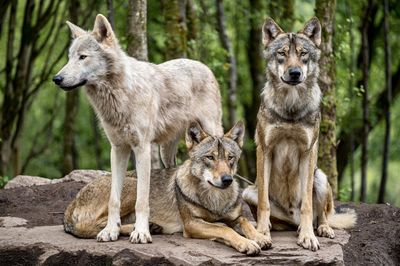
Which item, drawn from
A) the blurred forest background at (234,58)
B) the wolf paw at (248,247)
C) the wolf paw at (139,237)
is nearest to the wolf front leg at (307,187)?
the wolf paw at (248,247)

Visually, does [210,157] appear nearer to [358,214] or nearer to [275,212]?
[275,212]

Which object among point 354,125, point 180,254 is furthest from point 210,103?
point 354,125

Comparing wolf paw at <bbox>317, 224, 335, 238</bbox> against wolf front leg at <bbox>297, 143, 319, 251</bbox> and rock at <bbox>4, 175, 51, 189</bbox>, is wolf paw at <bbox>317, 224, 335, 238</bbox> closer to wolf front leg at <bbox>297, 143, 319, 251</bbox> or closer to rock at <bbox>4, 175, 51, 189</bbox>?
wolf front leg at <bbox>297, 143, 319, 251</bbox>

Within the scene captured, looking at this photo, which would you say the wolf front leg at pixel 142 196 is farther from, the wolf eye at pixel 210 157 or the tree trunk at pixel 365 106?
the tree trunk at pixel 365 106

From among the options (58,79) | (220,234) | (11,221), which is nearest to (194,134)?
(220,234)

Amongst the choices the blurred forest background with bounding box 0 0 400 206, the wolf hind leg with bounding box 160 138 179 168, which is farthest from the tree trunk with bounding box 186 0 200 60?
the wolf hind leg with bounding box 160 138 179 168

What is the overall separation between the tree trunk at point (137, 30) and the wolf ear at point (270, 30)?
302cm

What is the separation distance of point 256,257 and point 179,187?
141 cm

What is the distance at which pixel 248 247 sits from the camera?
7.54 m

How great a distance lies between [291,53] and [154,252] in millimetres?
2576

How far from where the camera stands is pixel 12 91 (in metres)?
16.2

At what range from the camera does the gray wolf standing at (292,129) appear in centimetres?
791

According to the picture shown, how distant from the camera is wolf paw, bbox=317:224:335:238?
838 cm

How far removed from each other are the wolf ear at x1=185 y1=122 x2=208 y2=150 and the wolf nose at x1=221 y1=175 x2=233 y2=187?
86 centimetres
